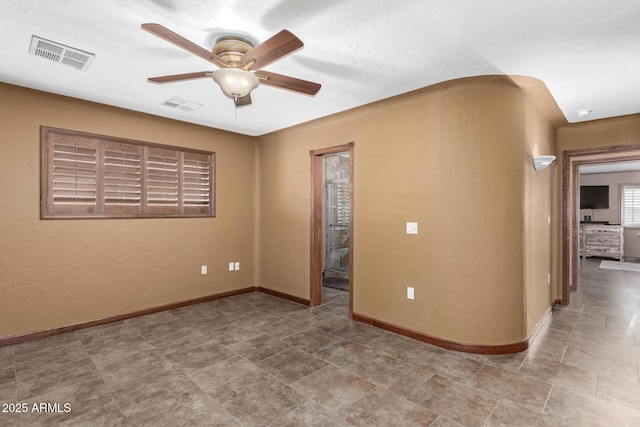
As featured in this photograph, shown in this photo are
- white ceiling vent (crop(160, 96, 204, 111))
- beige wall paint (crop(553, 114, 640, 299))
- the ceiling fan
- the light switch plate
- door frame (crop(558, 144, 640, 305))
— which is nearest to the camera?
the ceiling fan

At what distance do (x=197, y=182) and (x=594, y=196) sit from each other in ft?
33.5

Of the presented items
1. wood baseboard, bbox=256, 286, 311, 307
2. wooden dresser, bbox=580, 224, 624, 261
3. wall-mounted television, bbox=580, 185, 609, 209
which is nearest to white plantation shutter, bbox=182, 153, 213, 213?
wood baseboard, bbox=256, 286, 311, 307

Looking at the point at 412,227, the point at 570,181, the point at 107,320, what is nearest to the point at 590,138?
the point at 570,181

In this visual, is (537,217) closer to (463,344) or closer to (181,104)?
(463,344)

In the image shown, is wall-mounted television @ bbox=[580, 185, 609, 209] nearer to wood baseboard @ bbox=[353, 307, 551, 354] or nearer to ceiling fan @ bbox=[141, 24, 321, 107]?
wood baseboard @ bbox=[353, 307, 551, 354]

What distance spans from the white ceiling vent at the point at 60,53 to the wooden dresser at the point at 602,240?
35.3 feet

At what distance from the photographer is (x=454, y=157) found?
3055 mm

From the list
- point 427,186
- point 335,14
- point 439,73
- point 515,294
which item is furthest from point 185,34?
point 515,294

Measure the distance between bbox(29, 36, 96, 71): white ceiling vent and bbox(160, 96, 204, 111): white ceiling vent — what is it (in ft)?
2.95

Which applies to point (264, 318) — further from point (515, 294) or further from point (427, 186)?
point (515, 294)

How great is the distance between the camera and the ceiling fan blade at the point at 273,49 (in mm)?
1744

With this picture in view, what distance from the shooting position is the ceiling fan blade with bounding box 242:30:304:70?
174 cm

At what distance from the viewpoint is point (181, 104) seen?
3646 mm

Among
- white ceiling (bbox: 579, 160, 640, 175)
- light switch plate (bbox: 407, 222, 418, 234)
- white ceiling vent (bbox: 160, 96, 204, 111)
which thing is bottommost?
light switch plate (bbox: 407, 222, 418, 234)
